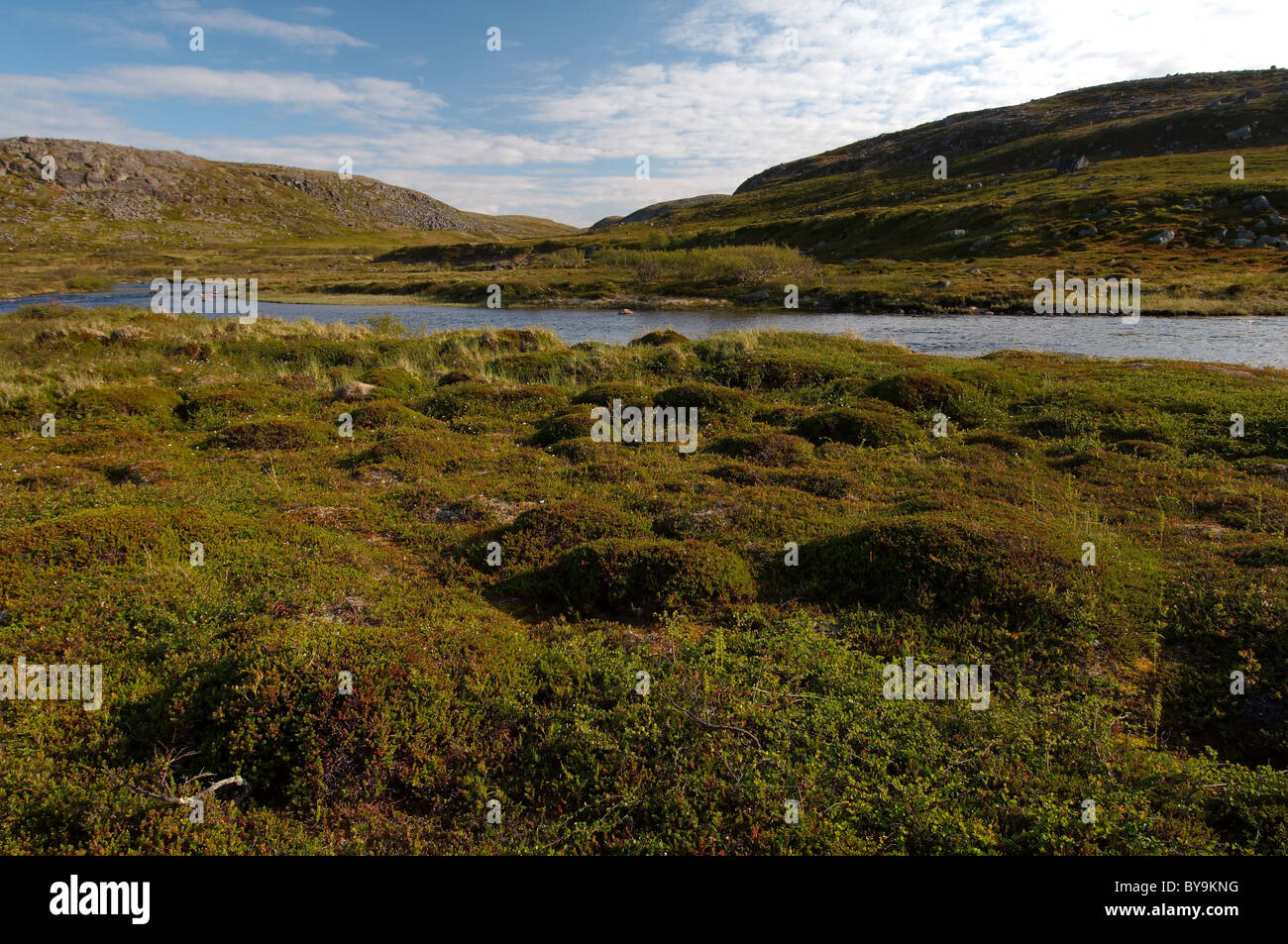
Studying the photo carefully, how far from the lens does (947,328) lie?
48062mm

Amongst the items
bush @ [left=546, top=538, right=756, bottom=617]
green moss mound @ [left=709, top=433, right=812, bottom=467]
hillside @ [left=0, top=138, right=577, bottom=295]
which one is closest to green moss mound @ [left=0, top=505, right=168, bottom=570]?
bush @ [left=546, top=538, right=756, bottom=617]

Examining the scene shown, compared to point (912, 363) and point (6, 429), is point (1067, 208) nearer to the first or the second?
point (912, 363)

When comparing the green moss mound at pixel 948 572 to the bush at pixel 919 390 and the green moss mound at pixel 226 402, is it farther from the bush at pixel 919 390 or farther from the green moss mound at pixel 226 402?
the green moss mound at pixel 226 402

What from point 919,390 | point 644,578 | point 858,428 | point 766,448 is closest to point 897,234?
point 919,390

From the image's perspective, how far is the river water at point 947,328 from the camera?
3422 cm

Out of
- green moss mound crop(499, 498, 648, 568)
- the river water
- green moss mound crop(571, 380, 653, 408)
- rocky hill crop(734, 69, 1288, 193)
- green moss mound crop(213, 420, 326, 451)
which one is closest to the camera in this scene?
green moss mound crop(499, 498, 648, 568)

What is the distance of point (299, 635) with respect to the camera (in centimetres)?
699

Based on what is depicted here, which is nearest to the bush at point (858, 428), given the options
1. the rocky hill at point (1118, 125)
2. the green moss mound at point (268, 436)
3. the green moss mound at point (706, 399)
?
the green moss mound at point (706, 399)

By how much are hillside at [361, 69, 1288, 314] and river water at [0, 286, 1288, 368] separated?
6769 millimetres

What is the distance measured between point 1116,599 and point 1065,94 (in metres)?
220

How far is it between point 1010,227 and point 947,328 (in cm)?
5502

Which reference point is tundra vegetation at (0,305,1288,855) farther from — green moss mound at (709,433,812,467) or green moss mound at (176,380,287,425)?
green moss mound at (176,380,287,425)

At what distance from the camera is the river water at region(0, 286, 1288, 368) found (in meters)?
34.2
